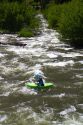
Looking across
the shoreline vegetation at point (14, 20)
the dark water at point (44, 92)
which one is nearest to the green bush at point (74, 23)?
the dark water at point (44, 92)

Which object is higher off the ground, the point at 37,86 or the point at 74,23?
the point at 37,86

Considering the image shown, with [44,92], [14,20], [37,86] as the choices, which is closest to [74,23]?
[14,20]

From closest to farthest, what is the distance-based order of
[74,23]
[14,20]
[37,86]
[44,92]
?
[44,92]
[37,86]
[74,23]
[14,20]

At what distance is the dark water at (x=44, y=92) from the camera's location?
1152cm

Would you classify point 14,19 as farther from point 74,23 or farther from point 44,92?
point 44,92

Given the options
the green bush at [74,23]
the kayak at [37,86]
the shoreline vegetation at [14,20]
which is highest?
the kayak at [37,86]

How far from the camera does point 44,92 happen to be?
46.1 feet

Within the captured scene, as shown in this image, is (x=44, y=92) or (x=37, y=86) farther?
(x=37, y=86)

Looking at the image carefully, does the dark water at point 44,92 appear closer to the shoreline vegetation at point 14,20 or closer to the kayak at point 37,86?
the kayak at point 37,86

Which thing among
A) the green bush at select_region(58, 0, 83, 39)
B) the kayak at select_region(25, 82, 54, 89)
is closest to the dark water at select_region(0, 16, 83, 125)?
the kayak at select_region(25, 82, 54, 89)

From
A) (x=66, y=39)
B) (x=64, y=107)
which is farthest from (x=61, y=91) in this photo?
(x=66, y=39)

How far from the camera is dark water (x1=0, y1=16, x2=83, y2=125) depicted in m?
11.5

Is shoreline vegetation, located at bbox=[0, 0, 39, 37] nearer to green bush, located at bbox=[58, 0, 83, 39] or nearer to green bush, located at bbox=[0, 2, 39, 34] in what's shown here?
green bush, located at bbox=[0, 2, 39, 34]

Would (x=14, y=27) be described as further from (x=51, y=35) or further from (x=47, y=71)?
(x=47, y=71)
